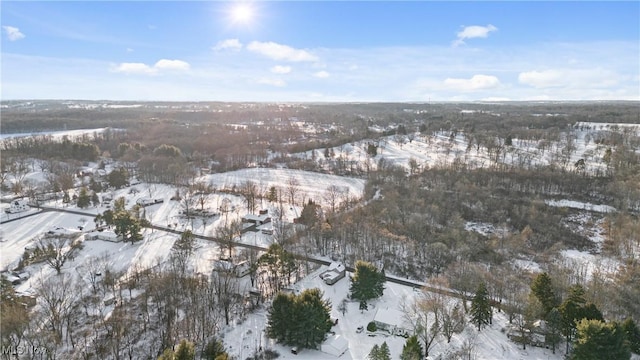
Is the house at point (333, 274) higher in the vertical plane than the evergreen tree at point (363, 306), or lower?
higher

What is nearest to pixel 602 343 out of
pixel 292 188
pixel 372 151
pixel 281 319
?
pixel 281 319

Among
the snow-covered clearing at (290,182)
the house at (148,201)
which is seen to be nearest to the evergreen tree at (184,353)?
the snow-covered clearing at (290,182)

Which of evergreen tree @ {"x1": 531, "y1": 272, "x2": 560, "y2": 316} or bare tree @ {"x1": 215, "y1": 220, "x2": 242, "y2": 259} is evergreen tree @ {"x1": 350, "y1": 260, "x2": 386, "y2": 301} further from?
bare tree @ {"x1": 215, "y1": 220, "x2": 242, "y2": 259}

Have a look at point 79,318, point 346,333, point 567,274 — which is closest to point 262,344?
point 346,333

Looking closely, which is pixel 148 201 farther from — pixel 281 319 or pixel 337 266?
pixel 281 319

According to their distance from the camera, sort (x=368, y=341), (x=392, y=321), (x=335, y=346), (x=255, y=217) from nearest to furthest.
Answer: (x=335, y=346) < (x=368, y=341) < (x=392, y=321) < (x=255, y=217)

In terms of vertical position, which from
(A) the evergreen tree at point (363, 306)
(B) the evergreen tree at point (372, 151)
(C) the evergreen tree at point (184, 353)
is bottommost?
(A) the evergreen tree at point (363, 306)

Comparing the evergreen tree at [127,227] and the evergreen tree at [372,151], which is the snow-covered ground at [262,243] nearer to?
the evergreen tree at [127,227]

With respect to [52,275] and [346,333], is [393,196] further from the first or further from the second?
A: [52,275]
